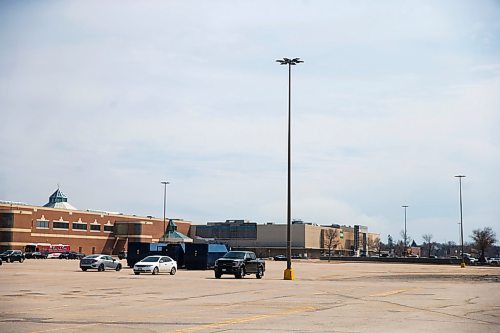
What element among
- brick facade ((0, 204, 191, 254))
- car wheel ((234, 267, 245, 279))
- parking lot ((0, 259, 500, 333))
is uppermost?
brick facade ((0, 204, 191, 254))

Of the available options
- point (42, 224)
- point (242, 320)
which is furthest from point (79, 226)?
point (242, 320)

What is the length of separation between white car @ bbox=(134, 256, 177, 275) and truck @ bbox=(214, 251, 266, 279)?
590 centimetres

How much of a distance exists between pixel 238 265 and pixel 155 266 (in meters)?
7.50

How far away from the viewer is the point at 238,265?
136 ft

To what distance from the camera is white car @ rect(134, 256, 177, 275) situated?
1804 inches

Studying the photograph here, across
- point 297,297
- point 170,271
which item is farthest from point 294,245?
point 297,297

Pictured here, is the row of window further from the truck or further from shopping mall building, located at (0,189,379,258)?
the truck

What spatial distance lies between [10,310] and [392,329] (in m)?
10.4

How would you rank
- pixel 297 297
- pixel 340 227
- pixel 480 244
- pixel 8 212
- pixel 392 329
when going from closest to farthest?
1. pixel 392 329
2. pixel 297 297
3. pixel 8 212
4. pixel 480 244
5. pixel 340 227

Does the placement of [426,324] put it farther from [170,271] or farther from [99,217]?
[99,217]

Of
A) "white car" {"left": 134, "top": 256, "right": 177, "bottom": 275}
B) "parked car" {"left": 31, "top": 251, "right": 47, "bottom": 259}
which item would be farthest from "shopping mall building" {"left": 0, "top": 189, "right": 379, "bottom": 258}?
"white car" {"left": 134, "top": 256, "right": 177, "bottom": 275}

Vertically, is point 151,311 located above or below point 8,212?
below

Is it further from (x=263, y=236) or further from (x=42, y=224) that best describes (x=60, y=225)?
(x=263, y=236)

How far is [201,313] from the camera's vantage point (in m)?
18.2
